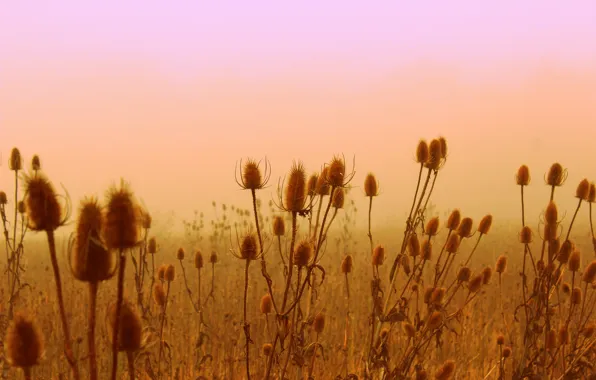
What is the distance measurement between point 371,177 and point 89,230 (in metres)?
2.94

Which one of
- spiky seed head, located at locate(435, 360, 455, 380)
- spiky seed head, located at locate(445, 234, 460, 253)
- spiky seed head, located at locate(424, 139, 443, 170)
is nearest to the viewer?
spiky seed head, located at locate(435, 360, 455, 380)

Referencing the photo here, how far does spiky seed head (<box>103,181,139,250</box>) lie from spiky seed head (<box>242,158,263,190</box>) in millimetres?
1371

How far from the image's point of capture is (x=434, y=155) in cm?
384

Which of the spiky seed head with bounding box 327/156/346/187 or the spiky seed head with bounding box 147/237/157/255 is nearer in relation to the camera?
the spiky seed head with bounding box 327/156/346/187

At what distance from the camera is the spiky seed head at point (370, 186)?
399 centimetres

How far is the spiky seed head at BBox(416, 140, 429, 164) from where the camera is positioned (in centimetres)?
385

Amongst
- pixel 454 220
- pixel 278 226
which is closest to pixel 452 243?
pixel 454 220

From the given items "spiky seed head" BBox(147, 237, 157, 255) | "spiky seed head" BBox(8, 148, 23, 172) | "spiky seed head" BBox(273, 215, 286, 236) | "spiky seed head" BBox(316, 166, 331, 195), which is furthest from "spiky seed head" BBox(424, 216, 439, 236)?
"spiky seed head" BBox(8, 148, 23, 172)

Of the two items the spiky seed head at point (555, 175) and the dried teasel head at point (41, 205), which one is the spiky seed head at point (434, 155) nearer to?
the spiky seed head at point (555, 175)

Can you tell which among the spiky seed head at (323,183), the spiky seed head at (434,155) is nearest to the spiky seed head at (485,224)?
the spiky seed head at (434,155)

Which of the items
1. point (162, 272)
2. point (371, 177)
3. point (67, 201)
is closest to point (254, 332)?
point (162, 272)

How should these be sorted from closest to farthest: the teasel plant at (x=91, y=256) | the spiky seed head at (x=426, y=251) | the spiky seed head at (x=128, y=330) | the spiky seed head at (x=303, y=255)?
the teasel plant at (x=91, y=256) < the spiky seed head at (x=128, y=330) < the spiky seed head at (x=303, y=255) < the spiky seed head at (x=426, y=251)

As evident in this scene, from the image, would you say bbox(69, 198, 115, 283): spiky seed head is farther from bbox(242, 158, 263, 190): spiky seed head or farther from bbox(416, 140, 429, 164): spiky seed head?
bbox(416, 140, 429, 164): spiky seed head

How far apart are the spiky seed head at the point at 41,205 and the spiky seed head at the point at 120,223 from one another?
0.60 ft
